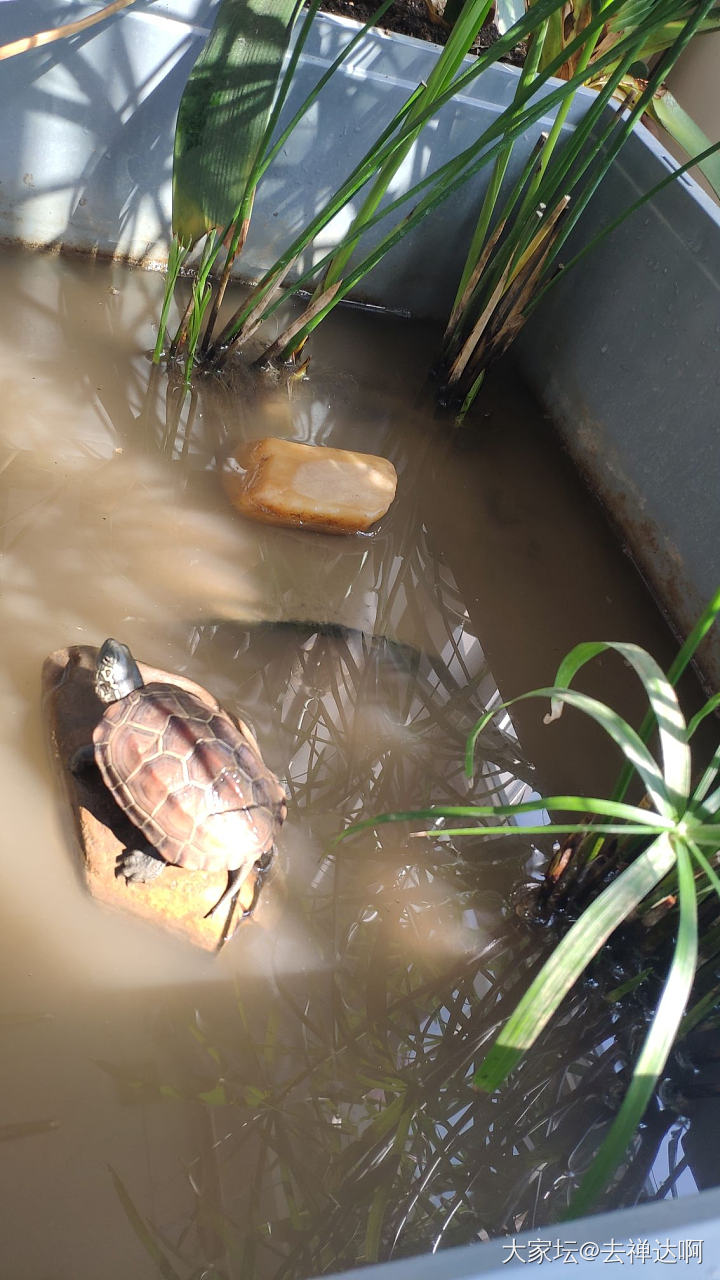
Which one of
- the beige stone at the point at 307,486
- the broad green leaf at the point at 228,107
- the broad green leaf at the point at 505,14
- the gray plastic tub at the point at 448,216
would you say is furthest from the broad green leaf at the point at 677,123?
the beige stone at the point at 307,486

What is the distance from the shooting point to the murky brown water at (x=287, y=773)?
3.39 ft

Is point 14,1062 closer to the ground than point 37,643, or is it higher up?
closer to the ground

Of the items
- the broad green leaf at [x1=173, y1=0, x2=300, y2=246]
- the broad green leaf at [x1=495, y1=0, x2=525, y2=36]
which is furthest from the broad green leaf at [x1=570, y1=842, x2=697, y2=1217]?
the broad green leaf at [x1=495, y1=0, x2=525, y2=36]

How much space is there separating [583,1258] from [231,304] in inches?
81.1

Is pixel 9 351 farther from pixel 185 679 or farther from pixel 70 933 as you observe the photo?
pixel 70 933

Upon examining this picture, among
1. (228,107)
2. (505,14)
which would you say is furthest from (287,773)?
(505,14)

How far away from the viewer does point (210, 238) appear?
1.76 metres

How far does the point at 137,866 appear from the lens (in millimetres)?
1232

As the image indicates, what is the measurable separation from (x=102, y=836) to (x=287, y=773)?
309 mm

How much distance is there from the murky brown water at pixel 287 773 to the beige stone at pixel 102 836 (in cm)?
3

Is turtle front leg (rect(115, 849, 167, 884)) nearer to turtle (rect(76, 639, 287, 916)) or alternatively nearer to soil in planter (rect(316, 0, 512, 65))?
turtle (rect(76, 639, 287, 916))

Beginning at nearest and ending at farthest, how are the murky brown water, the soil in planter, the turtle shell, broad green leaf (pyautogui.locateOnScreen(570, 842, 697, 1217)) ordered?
broad green leaf (pyautogui.locateOnScreen(570, 842, 697, 1217))
the murky brown water
the turtle shell
the soil in planter

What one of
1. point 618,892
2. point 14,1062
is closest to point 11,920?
point 14,1062

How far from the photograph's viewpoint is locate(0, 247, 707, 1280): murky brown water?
3.39ft
